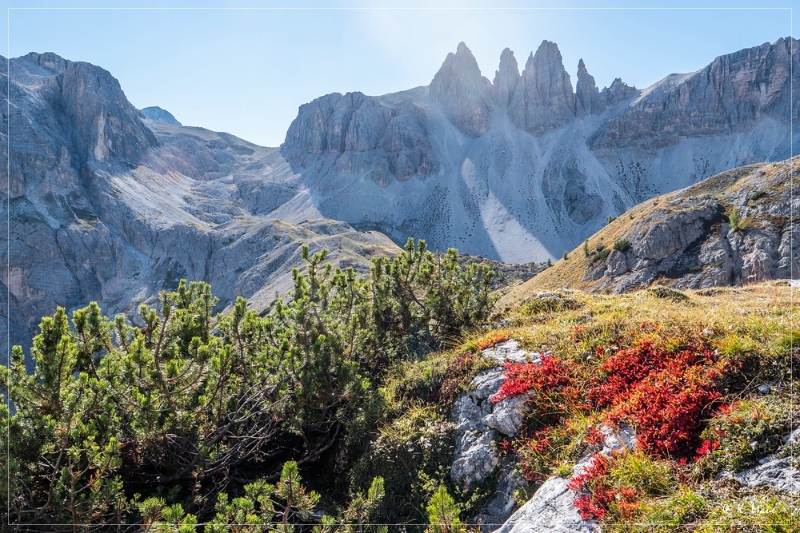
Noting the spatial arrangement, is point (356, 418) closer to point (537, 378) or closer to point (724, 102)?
point (537, 378)

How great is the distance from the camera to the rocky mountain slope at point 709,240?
5400 cm

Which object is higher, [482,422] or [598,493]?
[598,493]

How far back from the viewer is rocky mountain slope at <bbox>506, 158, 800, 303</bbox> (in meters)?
54.0

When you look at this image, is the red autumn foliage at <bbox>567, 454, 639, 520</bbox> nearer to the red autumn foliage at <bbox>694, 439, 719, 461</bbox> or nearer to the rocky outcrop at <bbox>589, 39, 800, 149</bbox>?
the red autumn foliage at <bbox>694, 439, 719, 461</bbox>

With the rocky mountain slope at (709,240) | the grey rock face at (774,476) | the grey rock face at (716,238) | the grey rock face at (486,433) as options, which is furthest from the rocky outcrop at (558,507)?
the grey rock face at (716,238)

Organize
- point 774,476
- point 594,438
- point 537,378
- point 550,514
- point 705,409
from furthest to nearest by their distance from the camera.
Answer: point 537,378 → point 594,438 → point 705,409 → point 550,514 → point 774,476

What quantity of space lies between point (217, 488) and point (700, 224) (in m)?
72.4

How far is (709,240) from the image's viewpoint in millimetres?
60031

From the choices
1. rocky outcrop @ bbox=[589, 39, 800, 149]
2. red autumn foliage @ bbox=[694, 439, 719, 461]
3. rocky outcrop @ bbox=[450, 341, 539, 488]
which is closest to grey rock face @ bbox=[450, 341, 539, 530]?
rocky outcrop @ bbox=[450, 341, 539, 488]

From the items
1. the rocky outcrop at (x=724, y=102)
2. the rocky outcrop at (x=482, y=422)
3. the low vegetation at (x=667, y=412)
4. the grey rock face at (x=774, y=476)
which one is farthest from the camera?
the rocky outcrop at (x=724, y=102)

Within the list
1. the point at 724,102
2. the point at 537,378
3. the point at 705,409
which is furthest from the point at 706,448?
the point at 724,102

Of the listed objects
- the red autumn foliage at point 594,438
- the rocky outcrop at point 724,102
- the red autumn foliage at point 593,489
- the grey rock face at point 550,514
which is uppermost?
the rocky outcrop at point 724,102

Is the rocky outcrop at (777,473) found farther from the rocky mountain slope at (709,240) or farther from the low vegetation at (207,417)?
the rocky mountain slope at (709,240)

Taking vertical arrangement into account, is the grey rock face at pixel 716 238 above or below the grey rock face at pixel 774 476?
above
